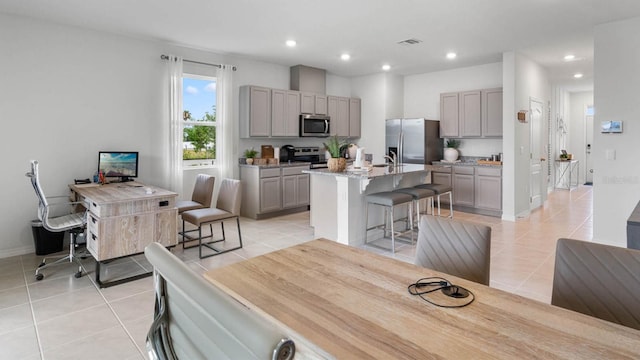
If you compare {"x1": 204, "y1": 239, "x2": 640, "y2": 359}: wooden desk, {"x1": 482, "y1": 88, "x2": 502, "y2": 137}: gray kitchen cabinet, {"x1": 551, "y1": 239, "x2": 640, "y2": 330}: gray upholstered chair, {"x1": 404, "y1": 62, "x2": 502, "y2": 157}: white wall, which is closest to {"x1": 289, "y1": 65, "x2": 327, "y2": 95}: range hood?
{"x1": 404, "y1": 62, "x2": 502, "y2": 157}: white wall

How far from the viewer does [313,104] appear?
707 centimetres

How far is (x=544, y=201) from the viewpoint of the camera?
7535mm

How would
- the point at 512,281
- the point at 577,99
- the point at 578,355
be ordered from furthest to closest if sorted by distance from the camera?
the point at 577,99, the point at 512,281, the point at 578,355

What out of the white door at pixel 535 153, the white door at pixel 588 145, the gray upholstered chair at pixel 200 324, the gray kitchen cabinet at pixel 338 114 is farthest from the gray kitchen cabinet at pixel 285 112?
the white door at pixel 588 145

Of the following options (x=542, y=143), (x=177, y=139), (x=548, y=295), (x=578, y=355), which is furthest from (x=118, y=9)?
(x=542, y=143)

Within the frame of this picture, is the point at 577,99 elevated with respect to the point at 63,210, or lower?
elevated

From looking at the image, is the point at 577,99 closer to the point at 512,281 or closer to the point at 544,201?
the point at 544,201

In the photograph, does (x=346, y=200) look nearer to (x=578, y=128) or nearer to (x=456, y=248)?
(x=456, y=248)

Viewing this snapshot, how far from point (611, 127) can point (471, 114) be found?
2.47 metres

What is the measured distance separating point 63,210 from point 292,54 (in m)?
3.95

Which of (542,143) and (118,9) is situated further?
(542,143)

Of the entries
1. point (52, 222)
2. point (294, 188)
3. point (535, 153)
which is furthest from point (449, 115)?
point (52, 222)

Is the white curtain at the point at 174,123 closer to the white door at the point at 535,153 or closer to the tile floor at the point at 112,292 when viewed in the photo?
the tile floor at the point at 112,292

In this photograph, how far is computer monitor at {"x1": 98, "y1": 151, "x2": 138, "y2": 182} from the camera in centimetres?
467
